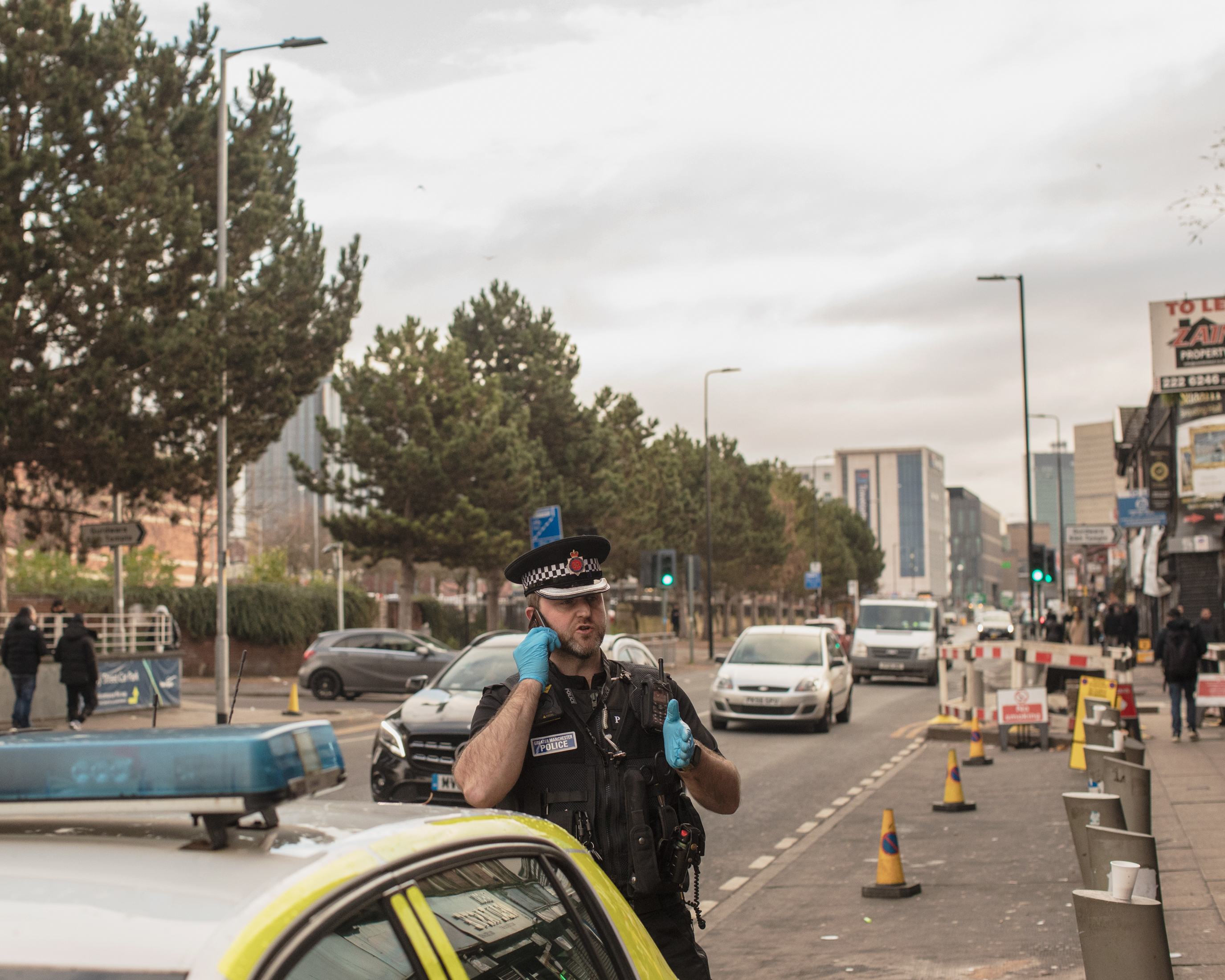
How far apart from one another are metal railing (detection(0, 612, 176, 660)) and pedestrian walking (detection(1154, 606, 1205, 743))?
16.2 metres

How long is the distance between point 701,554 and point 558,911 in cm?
7169

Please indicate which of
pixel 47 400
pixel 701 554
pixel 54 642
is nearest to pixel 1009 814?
pixel 47 400

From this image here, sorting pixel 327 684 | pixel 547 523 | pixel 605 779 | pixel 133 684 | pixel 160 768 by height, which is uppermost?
pixel 547 523

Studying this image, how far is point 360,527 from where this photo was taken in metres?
43.0

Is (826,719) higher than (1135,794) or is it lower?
lower

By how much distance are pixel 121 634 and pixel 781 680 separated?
12348mm

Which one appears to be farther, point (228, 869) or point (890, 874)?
point (890, 874)

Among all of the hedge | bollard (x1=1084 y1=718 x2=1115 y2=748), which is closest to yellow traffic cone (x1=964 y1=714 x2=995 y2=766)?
bollard (x1=1084 y1=718 x2=1115 y2=748)

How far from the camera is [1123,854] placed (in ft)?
19.7

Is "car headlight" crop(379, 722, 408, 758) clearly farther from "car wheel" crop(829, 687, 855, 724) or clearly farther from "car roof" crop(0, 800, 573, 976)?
"car wheel" crop(829, 687, 855, 724)

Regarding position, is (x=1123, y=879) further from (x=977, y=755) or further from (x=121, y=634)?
(x=121, y=634)

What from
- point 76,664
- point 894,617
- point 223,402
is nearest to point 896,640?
point 894,617

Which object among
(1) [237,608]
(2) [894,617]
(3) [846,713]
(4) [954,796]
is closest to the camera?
(4) [954,796]

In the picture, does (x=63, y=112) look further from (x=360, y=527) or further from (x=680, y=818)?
(x=680, y=818)
